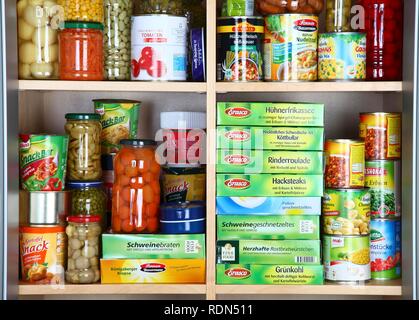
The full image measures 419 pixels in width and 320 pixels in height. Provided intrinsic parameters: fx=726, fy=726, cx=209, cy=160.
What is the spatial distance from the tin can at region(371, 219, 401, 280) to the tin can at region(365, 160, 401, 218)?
2cm

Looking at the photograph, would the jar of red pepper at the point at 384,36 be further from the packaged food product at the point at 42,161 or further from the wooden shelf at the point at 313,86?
the packaged food product at the point at 42,161

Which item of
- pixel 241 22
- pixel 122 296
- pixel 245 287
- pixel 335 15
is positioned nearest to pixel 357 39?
pixel 335 15

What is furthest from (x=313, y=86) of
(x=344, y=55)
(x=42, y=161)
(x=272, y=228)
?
(x=42, y=161)

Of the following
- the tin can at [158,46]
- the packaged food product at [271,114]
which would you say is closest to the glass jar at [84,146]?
the tin can at [158,46]

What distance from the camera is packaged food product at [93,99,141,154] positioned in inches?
70.8

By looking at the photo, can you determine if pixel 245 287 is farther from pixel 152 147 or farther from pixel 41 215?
pixel 41 215

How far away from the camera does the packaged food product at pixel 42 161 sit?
66.0 inches

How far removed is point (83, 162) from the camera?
5.68 ft

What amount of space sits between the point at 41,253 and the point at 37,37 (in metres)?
0.50

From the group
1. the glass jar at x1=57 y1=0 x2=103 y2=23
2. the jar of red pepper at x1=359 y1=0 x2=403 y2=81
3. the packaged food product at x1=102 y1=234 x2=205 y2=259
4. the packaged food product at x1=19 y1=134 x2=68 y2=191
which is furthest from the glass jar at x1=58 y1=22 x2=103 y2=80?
the jar of red pepper at x1=359 y1=0 x2=403 y2=81

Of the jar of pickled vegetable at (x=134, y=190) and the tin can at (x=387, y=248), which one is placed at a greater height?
Answer: the jar of pickled vegetable at (x=134, y=190)

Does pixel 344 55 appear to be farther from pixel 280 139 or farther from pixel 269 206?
pixel 269 206

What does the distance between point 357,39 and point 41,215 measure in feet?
2.75

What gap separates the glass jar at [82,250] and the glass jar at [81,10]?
465 mm
